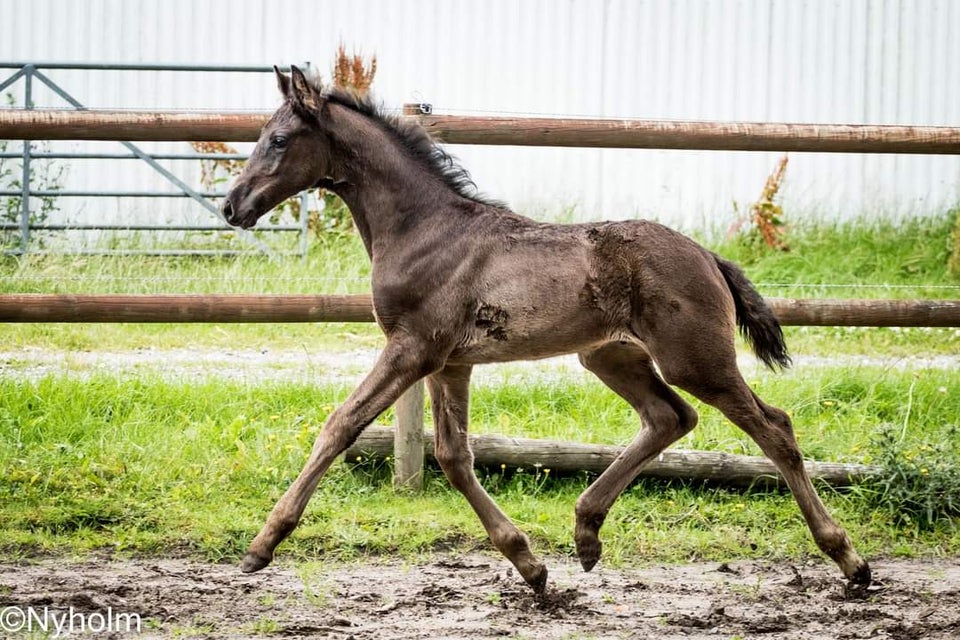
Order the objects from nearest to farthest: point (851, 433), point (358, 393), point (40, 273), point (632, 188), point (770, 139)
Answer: point (358, 393)
point (770, 139)
point (851, 433)
point (40, 273)
point (632, 188)

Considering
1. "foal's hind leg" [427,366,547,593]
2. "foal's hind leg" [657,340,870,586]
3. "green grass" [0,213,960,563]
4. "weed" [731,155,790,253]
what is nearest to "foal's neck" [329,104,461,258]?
"foal's hind leg" [427,366,547,593]

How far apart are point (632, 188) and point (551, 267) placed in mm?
7861

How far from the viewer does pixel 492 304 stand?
4.73m

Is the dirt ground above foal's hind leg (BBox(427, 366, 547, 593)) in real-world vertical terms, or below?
below

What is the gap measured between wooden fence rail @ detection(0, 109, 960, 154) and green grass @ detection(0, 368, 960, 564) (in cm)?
166

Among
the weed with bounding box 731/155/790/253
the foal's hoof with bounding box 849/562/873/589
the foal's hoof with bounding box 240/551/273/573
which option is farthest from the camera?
the weed with bounding box 731/155/790/253

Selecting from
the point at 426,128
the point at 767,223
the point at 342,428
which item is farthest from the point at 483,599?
the point at 767,223

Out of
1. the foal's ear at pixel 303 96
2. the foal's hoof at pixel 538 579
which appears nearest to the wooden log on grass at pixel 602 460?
the foal's hoof at pixel 538 579

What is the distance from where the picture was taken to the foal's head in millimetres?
A: 4695

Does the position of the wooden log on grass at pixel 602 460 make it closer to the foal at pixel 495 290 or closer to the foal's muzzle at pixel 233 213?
the foal at pixel 495 290

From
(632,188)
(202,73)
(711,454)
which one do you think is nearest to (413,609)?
(711,454)

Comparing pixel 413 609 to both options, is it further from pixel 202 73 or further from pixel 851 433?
pixel 202 73

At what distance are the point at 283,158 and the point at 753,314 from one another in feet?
6.87

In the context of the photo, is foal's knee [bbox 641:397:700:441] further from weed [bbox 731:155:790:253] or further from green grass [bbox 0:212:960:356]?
weed [bbox 731:155:790:253]
